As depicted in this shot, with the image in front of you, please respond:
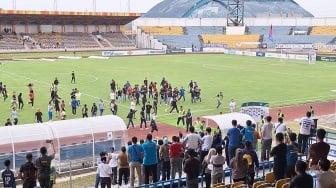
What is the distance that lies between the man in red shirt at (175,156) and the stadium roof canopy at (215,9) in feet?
474

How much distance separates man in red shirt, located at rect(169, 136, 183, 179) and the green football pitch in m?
15.2

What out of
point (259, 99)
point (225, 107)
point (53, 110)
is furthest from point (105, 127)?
point (259, 99)

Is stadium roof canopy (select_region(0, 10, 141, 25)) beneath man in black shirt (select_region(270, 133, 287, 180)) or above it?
above

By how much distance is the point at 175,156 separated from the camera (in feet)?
46.4

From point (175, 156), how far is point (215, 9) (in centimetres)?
15464

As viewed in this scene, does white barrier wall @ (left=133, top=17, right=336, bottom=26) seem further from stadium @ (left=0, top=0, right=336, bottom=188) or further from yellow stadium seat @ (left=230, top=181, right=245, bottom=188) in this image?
yellow stadium seat @ (left=230, top=181, right=245, bottom=188)

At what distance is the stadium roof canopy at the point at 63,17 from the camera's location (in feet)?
292

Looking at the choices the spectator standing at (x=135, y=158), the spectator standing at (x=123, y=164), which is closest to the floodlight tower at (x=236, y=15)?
the spectator standing at (x=135, y=158)

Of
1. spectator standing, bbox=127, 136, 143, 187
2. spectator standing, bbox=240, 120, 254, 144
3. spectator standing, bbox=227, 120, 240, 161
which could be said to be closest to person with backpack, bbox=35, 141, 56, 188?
spectator standing, bbox=127, 136, 143, 187

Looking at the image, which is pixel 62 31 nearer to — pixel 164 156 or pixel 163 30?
pixel 163 30

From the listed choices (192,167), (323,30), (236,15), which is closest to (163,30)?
(236,15)

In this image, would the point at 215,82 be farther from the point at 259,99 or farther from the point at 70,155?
the point at 70,155

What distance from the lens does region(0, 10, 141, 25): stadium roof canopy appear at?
89.0 metres

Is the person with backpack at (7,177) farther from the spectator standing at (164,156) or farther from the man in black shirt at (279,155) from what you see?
the man in black shirt at (279,155)
